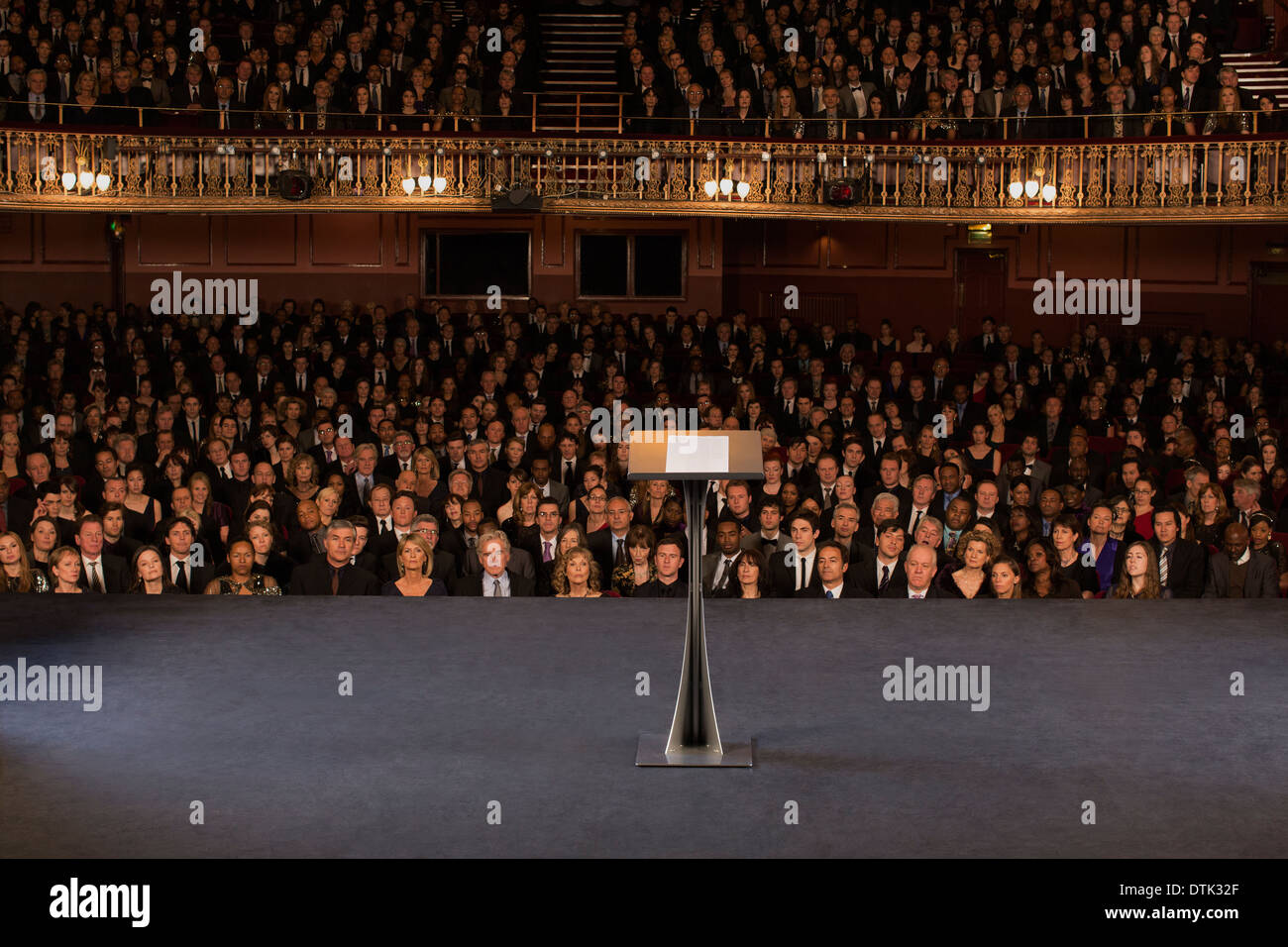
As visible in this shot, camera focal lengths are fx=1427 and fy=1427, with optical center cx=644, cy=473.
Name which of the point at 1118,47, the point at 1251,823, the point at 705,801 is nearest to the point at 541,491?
the point at 705,801

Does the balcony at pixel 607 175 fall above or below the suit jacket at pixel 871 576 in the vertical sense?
above

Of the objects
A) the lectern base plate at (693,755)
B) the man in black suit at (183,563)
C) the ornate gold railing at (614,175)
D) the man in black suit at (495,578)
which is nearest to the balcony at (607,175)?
the ornate gold railing at (614,175)

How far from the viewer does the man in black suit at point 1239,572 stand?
571cm

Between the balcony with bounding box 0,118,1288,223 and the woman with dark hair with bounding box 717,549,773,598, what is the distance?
20.1 feet

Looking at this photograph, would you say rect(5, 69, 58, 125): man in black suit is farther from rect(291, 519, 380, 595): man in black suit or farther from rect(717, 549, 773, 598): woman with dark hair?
rect(717, 549, 773, 598): woman with dark hair

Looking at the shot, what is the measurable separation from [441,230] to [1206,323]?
7256mm

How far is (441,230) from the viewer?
44.7 ft

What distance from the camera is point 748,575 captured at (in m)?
5.35

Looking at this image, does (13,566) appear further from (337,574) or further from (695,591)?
(695,591)

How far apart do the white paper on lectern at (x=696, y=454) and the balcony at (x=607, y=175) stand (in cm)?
772

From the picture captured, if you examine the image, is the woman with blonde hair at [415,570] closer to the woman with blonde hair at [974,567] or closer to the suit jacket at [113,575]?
the suit jacket at [113,575]

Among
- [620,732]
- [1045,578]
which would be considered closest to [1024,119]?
[1045,578]

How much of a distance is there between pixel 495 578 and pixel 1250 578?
302 centimetres
